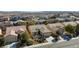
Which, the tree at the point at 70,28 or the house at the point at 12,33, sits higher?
the tree at the point at 70,28

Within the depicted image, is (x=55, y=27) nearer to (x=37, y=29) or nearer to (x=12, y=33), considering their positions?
(x=37, y=29)

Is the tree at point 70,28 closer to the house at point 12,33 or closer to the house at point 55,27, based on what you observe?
the house at point 55,27

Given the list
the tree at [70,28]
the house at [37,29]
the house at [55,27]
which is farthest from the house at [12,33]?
the tree at [70,28]

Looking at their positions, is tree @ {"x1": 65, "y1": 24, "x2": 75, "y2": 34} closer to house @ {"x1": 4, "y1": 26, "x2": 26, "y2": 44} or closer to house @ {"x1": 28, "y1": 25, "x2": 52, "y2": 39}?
house @ {"x1": 28, "y1": 25, "x2": 52, "y2": 39}
